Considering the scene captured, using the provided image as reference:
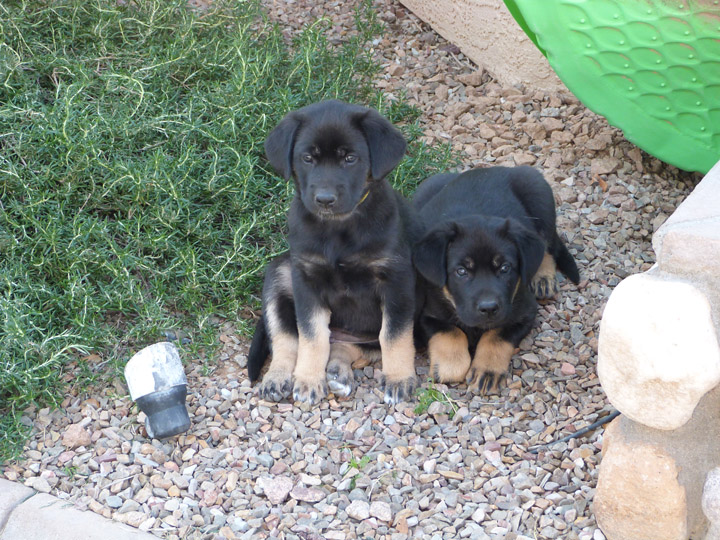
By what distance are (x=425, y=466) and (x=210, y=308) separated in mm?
1366

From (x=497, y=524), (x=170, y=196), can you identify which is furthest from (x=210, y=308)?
(x=497, y=524)

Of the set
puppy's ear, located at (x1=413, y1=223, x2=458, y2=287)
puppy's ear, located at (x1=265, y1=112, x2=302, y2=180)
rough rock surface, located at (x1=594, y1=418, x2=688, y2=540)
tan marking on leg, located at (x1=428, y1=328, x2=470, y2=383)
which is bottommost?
tan marking on leg, located at (x1=428, y1=328, x2=470, y2=383)

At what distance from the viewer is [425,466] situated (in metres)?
3.35

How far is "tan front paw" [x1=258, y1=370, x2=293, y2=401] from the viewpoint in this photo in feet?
12.6

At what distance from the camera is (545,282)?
14.8 ft

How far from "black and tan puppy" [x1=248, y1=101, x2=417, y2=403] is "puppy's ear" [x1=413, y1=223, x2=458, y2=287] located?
0.18 ft

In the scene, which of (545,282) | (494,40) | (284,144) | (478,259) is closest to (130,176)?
(284,144)

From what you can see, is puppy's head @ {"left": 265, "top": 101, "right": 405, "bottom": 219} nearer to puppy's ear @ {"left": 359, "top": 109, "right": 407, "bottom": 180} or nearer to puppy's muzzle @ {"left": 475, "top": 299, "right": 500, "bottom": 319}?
puppy's ear @ {"left": 359, "top": 109, "right": 407, "bottom": 180}

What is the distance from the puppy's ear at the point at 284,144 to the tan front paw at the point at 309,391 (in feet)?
2.98

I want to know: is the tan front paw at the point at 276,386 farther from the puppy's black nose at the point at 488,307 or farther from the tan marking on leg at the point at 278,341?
the puppy's black nose at the point at 488,307

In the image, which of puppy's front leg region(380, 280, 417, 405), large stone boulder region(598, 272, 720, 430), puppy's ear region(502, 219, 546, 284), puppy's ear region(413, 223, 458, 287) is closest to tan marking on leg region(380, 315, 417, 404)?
puppy's front leg region(380, 280, 417, 405)

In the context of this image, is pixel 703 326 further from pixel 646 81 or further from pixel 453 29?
pixel 453 29

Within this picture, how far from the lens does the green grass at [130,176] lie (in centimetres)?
393

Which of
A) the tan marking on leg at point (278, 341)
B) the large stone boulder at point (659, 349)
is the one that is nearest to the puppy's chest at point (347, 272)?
the tan marking on leg at point (278, 341)
